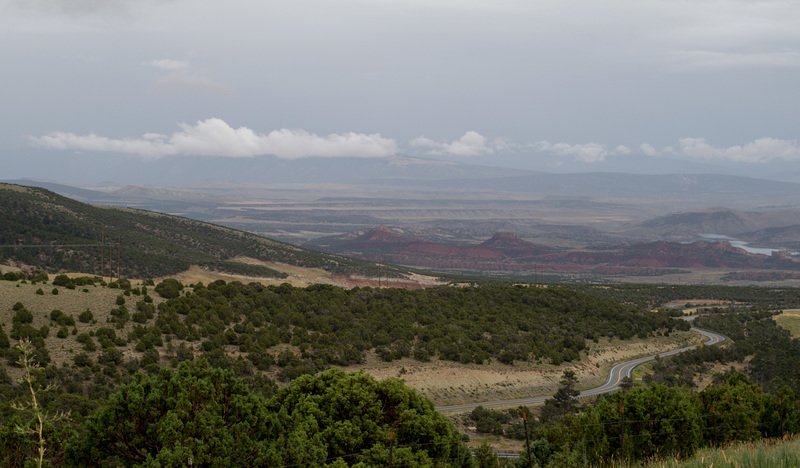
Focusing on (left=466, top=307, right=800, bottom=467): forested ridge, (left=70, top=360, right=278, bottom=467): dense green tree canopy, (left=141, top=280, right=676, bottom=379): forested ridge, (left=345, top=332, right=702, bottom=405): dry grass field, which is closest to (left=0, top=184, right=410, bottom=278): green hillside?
(left=141, top=280, right=676, bottom=379): forested ridge

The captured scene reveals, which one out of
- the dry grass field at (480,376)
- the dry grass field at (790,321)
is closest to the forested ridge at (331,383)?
the dry grass field at (480,376)

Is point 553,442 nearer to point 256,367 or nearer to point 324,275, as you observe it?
point 256,367

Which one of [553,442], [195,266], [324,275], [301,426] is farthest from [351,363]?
[324,275]

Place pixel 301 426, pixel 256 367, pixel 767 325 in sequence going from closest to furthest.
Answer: pixel 301 426
pixel 256 367
pixel 767 325

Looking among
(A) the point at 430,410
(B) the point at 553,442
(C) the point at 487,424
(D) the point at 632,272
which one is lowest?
(D) the point at 632,272

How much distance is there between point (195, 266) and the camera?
8512 cm

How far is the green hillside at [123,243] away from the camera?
74812mm

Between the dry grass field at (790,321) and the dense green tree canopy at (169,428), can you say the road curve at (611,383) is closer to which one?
the dry grass field at (790,321)

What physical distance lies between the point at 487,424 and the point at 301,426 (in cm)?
1765

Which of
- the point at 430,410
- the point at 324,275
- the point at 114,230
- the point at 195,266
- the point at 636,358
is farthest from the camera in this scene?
the point at 324,275

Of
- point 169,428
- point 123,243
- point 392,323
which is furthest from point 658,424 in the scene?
point 123,243

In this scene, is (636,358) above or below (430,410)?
below

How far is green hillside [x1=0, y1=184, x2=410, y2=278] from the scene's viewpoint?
7481 centimetres

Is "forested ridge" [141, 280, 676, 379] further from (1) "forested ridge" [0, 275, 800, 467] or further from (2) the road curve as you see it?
(2) the road curve
